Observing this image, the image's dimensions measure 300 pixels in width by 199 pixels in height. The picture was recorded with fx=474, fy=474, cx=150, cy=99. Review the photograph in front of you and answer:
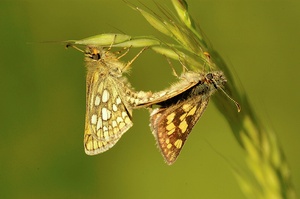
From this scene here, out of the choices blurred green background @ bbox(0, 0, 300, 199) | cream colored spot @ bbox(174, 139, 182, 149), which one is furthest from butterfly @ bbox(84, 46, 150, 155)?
blurred green background @ bbox(0, 0, 300, 199)

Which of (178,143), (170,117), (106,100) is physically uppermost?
(106,100)

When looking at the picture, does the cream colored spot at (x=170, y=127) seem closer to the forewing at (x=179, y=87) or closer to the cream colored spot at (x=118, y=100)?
the forewing at (x=179, y=87)

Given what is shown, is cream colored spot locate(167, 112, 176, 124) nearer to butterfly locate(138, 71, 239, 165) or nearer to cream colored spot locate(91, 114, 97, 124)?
butterfly locate(138, 71, 239, 165)

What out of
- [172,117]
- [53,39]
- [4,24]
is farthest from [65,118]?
[172,117]

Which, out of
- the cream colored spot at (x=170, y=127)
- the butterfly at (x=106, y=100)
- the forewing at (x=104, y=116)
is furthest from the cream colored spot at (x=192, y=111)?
the forewing at (x=104, y=116)

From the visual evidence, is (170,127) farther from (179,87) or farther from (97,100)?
(97,100)

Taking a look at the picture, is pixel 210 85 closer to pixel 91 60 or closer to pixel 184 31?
pixel 184 31

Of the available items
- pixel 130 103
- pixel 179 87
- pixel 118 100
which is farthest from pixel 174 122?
pixel 118 100
